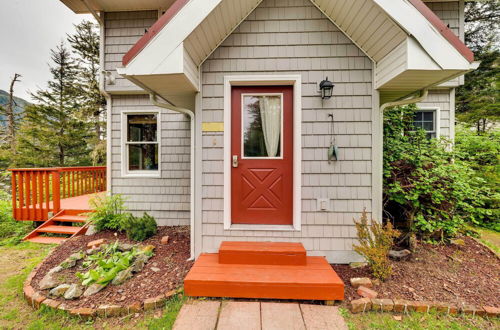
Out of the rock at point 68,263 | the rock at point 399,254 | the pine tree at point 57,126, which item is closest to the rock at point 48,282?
the rock at point 68,263

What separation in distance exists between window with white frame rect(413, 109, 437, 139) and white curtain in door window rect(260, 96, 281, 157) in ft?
12.5

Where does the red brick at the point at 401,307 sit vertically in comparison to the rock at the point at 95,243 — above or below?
below

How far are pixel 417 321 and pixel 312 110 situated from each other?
2.35m

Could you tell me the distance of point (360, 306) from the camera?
1.88 m

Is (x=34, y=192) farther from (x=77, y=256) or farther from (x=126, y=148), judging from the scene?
(x=77, y=256)

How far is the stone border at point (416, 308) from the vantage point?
188cm

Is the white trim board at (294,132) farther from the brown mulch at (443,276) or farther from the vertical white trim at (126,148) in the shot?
the vertical white trim at (126,148)

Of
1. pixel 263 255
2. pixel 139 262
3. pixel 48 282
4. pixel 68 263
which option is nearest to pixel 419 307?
pixel 263 255

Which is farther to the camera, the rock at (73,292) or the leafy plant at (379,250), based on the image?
the leafy plant at (379,250)

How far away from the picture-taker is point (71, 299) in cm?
205

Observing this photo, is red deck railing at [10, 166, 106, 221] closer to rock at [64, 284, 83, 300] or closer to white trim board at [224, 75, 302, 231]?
rock at [64, 284, 83, 300]

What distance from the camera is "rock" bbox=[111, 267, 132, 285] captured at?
224 cm

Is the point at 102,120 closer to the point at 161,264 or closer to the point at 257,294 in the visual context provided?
the point at 161,264

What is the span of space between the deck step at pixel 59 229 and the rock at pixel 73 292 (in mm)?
2033
